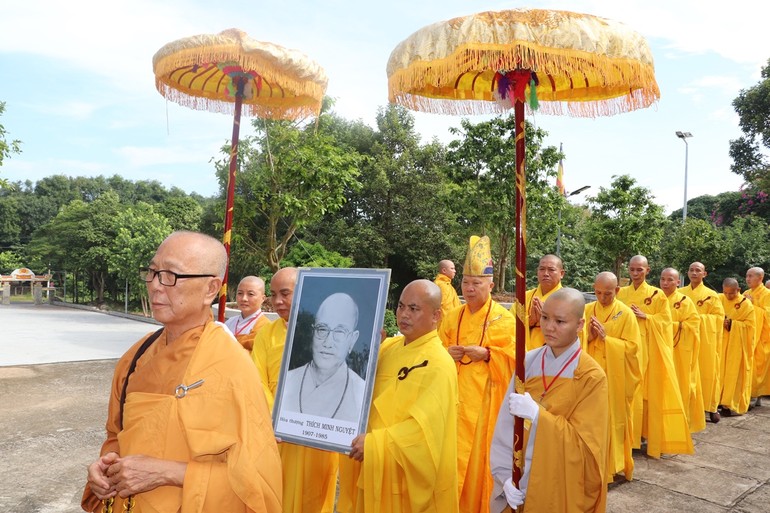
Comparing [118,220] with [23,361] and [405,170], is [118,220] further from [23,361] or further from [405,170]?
[23,361]

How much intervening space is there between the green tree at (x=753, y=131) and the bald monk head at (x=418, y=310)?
26589 millimetres

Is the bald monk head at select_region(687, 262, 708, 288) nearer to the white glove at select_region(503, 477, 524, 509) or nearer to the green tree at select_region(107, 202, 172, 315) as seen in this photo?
the white glove at select_region(503, 477, 524, 509)

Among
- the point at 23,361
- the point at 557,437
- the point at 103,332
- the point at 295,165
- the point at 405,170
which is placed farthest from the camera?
the point at 405,170

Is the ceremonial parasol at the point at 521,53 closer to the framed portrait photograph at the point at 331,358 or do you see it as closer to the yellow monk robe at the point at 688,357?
the framed portrait photograph at the point at 331,358

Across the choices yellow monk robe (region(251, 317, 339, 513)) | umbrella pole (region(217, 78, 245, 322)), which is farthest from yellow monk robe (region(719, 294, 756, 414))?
umbrella pole (region(217, 78, 245, 322))

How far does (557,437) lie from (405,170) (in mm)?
20509

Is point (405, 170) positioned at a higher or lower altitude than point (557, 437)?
higher

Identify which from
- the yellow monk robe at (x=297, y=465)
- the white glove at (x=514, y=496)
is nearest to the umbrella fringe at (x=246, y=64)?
the yellow monk robe at (x=297, y=465)

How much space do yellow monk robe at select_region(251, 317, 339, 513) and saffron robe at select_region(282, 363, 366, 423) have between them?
47 centimetres

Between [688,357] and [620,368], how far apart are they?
A: 262 centimetres

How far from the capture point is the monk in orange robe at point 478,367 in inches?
180

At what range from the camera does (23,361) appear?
12.5 metres

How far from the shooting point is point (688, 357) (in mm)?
8055

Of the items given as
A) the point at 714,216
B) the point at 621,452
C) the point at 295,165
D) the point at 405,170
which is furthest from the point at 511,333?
the point at 714,216
